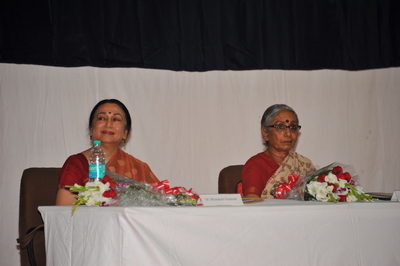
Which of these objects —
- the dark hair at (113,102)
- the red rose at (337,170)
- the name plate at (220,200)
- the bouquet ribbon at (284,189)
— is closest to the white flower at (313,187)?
the red rose at (337,170)

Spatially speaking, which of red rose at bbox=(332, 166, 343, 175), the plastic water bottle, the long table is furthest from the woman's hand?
red rose at bbox=(332, 166, 343, 175)

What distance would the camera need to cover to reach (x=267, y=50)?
4.16 m

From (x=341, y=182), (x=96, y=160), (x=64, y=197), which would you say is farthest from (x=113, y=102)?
(x=341, y=182)

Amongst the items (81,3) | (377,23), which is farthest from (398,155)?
(81,3)

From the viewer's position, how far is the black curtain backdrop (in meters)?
3.64

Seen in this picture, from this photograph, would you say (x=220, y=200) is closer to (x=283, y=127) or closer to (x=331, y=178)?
(x=331, y=178)

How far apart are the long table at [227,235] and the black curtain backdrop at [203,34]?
2.16 metres

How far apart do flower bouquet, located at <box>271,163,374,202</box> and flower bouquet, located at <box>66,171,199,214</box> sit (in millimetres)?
566

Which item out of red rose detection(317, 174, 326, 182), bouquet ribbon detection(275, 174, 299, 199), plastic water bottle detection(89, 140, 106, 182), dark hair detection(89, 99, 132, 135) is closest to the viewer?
plastic water bottle detection(89, 140, 106, 182)

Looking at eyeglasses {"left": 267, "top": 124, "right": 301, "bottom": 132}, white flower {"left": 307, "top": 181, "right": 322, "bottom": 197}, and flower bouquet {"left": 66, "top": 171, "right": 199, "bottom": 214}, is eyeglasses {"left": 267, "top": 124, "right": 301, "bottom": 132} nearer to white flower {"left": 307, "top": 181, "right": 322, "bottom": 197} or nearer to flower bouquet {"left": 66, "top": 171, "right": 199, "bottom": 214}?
white flower {"left": 307, "top": 181, "right": 322, "bottom": 197}

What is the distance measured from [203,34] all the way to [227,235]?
2608mm

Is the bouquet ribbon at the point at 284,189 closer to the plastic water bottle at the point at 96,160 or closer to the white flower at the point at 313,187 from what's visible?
the white flower at the point at 313,187

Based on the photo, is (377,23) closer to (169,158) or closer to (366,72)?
(366,72)

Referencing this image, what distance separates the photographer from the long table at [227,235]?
1635mm
